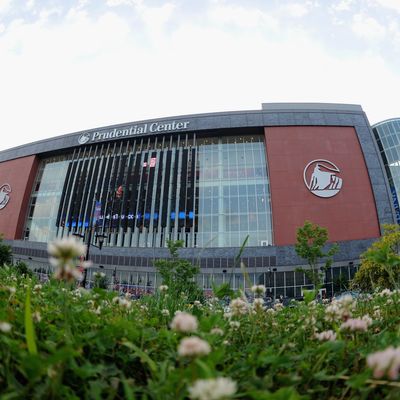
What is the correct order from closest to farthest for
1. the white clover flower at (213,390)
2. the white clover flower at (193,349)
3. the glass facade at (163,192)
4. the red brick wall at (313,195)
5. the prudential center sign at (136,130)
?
the white clover flower at (213,390) < the white clover flower at (193,349) < the red brick wall at (313,195) < the glass facade at (163,192) < the prudential center sign at (136,130)

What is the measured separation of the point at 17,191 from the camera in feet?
178

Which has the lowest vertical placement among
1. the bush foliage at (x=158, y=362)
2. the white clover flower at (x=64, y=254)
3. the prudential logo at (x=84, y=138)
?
the bush foliage at (x=158, y=362)

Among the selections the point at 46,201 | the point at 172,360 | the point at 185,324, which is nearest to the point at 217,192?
the point at 46,201

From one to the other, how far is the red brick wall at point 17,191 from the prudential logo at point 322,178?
5104 centimetres

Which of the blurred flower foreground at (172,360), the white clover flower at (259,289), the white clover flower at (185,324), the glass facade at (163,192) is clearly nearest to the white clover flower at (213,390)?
the blurred flower foreground at (172,360)

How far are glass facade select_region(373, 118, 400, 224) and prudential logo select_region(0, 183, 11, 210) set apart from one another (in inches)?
2687

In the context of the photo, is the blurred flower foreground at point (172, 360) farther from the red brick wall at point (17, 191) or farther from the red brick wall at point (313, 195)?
the red brick wall at point (17, 191)

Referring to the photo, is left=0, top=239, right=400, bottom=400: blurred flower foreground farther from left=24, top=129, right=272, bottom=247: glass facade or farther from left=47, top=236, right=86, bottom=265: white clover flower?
left=24, top=129, right=272, bottom=247: glass facade

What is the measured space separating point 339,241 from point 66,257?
Result: 41.1 m

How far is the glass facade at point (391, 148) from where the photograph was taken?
41938 millimetres

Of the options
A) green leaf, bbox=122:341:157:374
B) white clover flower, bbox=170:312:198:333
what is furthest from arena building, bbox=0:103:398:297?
white clover flower, bbox=170:312:198:333

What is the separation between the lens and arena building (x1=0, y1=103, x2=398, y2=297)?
125 feet

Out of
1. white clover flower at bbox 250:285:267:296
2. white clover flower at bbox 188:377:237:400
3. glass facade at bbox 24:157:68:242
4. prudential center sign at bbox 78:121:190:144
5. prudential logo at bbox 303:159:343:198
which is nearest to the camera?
white clover flower at bbox 188:377:237:400

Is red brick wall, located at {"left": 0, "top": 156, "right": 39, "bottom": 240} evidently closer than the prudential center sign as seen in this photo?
No
